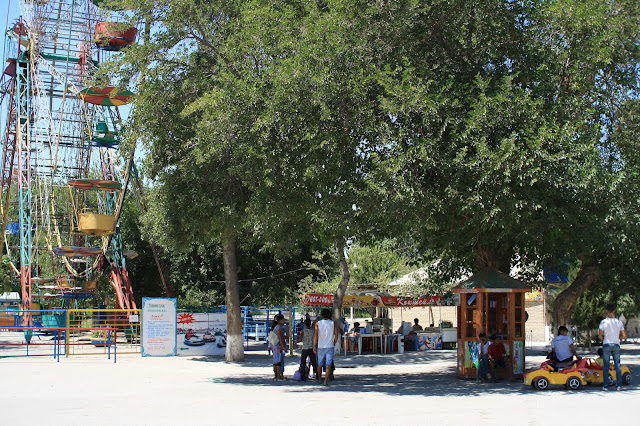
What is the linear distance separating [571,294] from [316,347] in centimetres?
693

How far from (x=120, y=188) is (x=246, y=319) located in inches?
364

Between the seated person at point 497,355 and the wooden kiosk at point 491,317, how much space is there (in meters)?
0.17

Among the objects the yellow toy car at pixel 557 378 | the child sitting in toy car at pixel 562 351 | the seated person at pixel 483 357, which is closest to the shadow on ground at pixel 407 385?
the yellow toy car at pixel 557 378

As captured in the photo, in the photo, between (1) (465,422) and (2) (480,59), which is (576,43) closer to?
(2) (480,59)

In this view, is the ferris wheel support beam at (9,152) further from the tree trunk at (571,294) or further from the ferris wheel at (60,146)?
the tree trunk at (571,294)

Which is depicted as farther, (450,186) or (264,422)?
(450,186)

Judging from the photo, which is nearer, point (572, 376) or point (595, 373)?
point (572, 376)

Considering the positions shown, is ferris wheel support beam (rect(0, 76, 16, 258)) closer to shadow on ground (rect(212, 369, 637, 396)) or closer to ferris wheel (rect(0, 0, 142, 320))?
ferris wheel (rect(0, 0, 142, 320))

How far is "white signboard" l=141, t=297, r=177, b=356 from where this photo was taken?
23.3 m

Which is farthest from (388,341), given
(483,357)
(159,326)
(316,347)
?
(316,347)

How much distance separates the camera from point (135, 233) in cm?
3912

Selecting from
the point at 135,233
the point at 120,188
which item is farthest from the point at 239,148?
the point at 135,233

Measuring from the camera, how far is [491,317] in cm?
1642

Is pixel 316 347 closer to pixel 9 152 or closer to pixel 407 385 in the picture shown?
pixel 407 385
